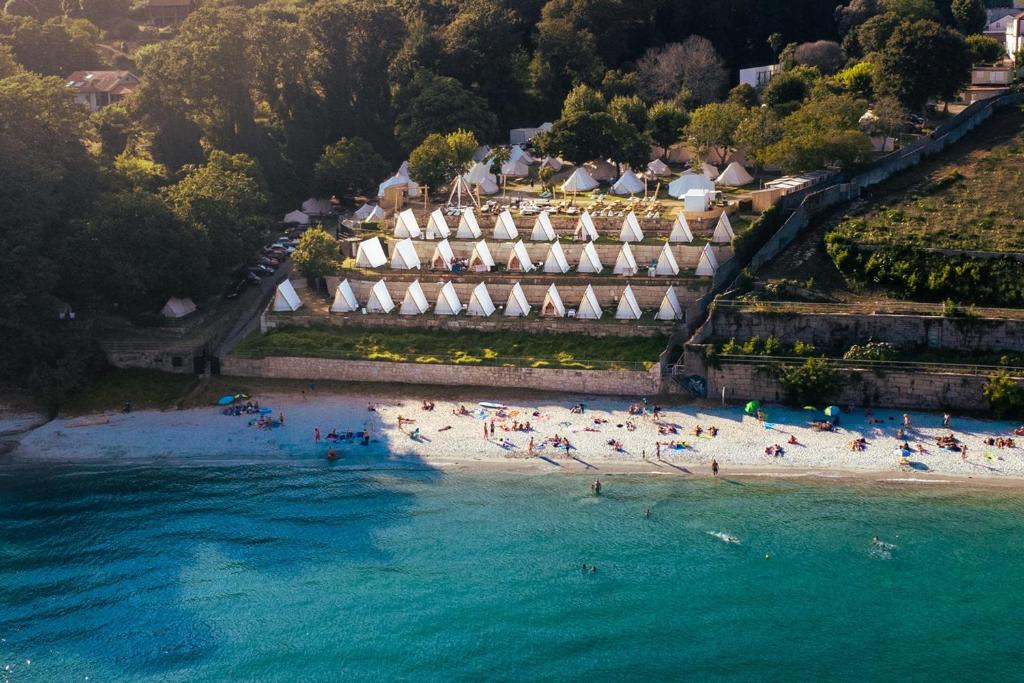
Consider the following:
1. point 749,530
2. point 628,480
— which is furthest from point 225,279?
point 749,530

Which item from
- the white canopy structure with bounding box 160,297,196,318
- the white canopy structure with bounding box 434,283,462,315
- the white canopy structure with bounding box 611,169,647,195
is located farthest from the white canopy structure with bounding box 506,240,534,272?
the white canopy structure with bounding box 160,297,196,318

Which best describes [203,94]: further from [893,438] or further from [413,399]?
[893,438]

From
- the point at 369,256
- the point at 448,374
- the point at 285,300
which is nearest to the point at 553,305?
the point at 448,374

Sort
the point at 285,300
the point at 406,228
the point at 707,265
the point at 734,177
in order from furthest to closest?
the point at 734,177 → the point at 406,228 → the point at 285,300 → the point at 707,265

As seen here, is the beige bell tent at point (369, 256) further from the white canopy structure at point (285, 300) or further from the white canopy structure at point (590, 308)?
the white canopy structure at point (590, 308)

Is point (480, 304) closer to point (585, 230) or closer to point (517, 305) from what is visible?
point (517, 305)
